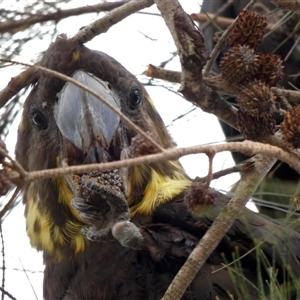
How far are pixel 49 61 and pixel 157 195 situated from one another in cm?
54

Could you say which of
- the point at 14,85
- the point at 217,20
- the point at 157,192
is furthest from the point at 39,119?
the point at 217,20

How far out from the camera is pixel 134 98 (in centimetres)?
252

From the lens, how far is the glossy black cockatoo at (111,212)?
2092mm

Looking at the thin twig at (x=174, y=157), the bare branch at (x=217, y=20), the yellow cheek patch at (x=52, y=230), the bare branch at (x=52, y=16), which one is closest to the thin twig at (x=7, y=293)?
the thin twig at (x=174, y=157)

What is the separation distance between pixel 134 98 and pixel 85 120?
356 mm

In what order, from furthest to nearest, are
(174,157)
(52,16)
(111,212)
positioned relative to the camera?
(52,16)
(111,212)
(174,157)

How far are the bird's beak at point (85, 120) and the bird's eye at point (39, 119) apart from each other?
0.71 ft

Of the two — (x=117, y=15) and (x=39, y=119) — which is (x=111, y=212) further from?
(x=39, y=119)

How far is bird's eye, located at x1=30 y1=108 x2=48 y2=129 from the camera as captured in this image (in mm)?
2518

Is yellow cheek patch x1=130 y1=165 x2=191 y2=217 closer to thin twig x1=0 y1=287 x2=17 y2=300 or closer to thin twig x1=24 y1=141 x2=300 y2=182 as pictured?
thin twig x1=0 y1=287 x2=17 y2=300

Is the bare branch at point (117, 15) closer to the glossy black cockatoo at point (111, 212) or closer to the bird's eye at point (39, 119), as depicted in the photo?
the glossy black cockatoo at point (111, 212)

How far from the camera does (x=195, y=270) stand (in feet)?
5.22

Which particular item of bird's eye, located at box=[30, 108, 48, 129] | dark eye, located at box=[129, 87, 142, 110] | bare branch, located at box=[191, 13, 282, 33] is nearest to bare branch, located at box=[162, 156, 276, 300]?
dark eye, located at box=[129, 87, 142, 110]

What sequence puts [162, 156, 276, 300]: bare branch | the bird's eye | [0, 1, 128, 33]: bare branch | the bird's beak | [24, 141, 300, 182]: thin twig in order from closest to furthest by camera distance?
[24, 141, 300, 182]: thin twig, [162, 156, 276, 300]: bare branch, the bird's beak, the bird's eye, [0, 1, 128, 33]: bare branch
